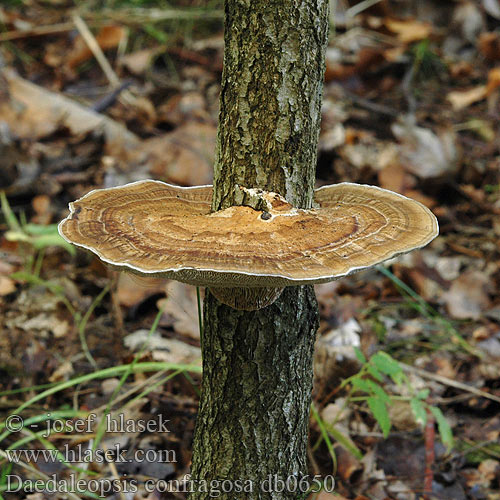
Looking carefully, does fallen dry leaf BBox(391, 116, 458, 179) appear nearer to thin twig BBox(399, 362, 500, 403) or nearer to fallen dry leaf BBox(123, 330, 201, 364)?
thin twig BBox(399, 362, 500, 403)

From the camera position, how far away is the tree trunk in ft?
6.42

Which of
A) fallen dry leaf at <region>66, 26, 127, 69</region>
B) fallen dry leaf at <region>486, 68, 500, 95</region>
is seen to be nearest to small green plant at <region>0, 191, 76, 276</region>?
fallen dry leaf at <region>66, 26, 127, 69</region>

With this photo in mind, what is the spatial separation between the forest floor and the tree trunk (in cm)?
51

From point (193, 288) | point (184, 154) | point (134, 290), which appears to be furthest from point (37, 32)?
point (193, 288)

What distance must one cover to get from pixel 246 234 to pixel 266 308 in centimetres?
44

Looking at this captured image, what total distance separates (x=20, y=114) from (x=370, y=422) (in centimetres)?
435

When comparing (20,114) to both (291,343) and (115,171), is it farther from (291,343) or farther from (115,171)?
(291,343)

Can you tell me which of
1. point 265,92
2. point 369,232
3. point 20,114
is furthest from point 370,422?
point 20,114

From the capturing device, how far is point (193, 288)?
13.4ft

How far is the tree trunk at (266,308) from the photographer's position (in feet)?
6.42

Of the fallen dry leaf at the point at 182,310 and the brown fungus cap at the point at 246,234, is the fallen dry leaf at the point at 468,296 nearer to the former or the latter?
the fallen dry leaf at the point at 182,310

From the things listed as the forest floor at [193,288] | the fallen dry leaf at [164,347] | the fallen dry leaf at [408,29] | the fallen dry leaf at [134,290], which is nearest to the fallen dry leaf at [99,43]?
the forest floor at [193,288]

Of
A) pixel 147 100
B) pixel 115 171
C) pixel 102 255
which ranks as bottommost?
pixel 102 255

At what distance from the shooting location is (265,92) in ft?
6.54
